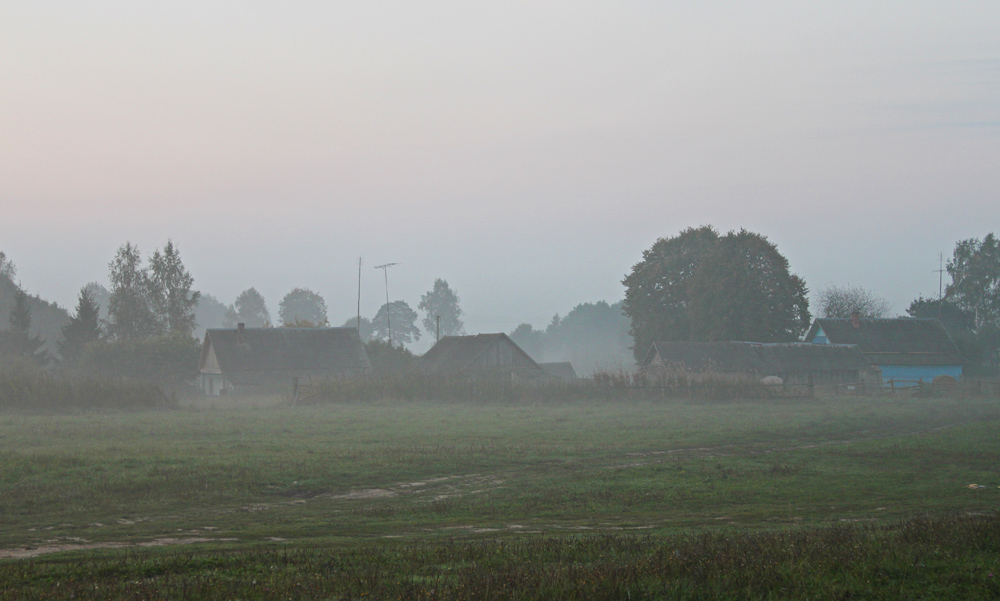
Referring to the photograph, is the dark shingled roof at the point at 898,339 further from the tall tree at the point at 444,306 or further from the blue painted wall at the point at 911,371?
the tall tree at the point at 444,306

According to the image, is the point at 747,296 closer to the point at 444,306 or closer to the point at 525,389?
the point at 525,389

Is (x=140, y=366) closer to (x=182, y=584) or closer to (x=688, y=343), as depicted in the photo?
(x=688, y=343)

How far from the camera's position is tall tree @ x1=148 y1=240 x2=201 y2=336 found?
310 feet

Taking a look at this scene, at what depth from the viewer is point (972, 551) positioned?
28.4ft

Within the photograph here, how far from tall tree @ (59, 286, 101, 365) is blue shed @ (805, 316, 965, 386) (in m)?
63.8

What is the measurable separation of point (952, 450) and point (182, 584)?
21256 mm

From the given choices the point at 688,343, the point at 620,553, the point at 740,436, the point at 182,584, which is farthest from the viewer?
the point at 688,343

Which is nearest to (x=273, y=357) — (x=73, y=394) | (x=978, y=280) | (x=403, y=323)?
(x=73, y=394)

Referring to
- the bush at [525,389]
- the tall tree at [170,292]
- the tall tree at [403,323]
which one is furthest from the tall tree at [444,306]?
the bush at [525,389]

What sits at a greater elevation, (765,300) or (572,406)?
(765,300)

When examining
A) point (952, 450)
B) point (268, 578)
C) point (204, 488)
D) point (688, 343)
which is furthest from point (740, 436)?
point (688, 343)

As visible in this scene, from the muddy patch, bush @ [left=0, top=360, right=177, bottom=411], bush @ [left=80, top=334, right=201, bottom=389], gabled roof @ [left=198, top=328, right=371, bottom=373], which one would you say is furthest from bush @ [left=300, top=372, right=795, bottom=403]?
the muddy patch

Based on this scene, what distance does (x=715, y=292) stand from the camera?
7188cm

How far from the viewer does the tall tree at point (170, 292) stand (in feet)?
310
